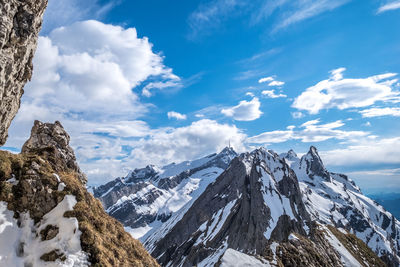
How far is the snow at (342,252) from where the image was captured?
240ft

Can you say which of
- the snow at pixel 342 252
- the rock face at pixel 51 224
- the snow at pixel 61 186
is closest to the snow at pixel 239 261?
the rock face at pixel 51 224

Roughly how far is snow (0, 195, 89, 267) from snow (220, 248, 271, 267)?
26.3 metres

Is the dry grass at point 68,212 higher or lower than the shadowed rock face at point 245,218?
higher

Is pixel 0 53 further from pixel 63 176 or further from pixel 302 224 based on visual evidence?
pixel 302 224

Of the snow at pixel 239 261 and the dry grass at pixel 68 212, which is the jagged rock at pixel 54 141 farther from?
the snow at pixel 239 261

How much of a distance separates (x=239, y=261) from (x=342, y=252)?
172 feet

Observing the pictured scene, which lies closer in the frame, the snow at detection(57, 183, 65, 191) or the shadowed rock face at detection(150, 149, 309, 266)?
the snow at detection(57, 183, 65, 191)

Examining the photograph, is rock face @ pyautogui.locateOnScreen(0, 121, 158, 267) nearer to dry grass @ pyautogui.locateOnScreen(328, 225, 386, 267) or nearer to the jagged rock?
the jagged rock

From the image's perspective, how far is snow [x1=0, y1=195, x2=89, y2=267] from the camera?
1602 centimetres

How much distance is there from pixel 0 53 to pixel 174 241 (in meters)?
153

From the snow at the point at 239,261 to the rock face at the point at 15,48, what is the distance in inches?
1213

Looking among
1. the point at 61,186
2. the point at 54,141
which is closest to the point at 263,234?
the point at 54,141

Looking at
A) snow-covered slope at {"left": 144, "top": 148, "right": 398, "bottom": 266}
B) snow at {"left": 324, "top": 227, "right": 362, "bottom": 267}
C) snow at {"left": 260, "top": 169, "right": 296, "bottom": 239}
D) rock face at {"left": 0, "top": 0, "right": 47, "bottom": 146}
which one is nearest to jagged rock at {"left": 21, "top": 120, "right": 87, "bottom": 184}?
rock face at {"left": 0, "top": 0, "right": 47, "bottom": 146}

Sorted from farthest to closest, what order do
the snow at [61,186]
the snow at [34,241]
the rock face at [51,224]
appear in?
the snow at [61,186] → the rock face at [51,224] → the snow at [34,241]
